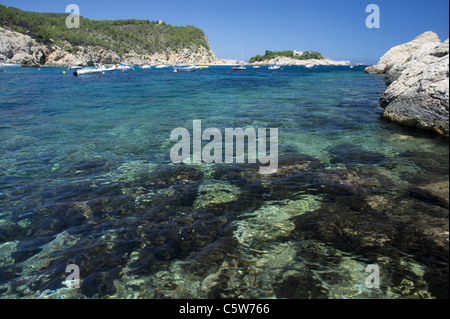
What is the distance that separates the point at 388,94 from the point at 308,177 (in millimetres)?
10801

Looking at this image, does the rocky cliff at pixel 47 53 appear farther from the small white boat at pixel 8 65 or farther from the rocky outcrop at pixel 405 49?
the rocky outcrop at pixel 405 49

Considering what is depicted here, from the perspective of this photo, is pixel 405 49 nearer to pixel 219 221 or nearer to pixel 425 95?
pixel 425 95

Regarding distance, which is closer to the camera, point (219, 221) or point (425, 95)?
point (219, 221)

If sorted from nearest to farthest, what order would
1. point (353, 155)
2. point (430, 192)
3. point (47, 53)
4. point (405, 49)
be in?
point (430, 192) < point (353, 155) < point (405, 49) < point (47, 53)

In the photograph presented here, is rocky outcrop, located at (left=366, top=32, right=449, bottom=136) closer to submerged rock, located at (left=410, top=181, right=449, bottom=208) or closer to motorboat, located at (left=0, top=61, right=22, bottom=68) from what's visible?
submerged rock, located at (left=410, top=181, right=449, bottom=208)

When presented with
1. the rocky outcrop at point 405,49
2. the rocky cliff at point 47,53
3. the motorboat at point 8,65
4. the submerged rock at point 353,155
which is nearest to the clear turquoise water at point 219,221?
the submerged rock at point 353,155

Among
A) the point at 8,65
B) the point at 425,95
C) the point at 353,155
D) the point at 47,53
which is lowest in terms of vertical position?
the point at 353,155

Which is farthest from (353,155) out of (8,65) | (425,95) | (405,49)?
(8,65)

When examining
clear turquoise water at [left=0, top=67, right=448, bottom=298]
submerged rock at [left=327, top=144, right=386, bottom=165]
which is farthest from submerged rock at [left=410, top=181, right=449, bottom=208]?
submerged rock at [left=327, top=144, right=386, bottom=165]

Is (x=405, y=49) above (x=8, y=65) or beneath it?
beneath

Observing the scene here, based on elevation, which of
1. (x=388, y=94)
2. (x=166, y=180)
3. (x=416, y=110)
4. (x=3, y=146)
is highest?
(x=388, y=94)
